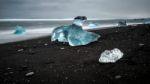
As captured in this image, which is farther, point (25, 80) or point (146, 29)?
point (146, 29)

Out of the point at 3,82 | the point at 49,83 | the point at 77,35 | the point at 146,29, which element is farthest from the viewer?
the point at 146,29

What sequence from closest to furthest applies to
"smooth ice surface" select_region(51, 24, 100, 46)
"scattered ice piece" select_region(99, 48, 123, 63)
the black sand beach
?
the black sand beach < "scattered ice piece" select_region(99, 48, 123, 63) < "smooth ice surface" select_region(51, 24, 100, 46)

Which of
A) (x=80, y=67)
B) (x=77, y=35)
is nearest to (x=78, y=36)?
(x=77, y=35)

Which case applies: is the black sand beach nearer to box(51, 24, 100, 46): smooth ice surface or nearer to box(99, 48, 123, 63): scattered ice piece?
box(99, 48, 123, 63): scattered ice piece

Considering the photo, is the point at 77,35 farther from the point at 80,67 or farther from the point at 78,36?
the point at 80,67

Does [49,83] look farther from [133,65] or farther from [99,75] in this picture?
[133,65]

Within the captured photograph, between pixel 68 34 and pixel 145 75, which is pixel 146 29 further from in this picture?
pixel 145 75

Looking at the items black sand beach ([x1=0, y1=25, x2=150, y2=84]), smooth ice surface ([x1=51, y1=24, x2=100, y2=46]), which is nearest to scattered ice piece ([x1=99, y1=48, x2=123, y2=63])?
black sand beach ([x1=0, y1=25, x2=150, y2=84])

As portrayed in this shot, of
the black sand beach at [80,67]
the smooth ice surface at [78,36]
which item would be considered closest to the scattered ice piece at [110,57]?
the black sand beach at [80,67]

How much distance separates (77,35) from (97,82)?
2946 mm

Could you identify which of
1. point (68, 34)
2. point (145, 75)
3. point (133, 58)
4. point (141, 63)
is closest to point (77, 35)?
point (68, 34)

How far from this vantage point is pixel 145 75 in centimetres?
296

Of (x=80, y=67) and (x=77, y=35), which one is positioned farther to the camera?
(x=77, y=35)

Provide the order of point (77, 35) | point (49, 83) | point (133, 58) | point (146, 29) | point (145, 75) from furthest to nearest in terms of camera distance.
→ point (146, 29) < point (77, 35) < point (133, 58) < point (49, 83) < point (145, 75)
